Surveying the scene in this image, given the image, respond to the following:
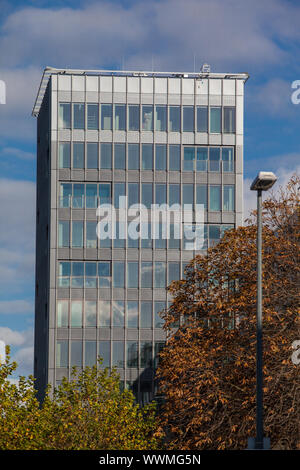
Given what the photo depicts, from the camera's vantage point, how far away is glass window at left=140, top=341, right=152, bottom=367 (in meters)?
79.8

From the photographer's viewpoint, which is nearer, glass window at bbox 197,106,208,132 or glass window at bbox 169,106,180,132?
glass window at bbox 169,106,180,132

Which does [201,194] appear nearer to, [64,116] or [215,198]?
[215,198]

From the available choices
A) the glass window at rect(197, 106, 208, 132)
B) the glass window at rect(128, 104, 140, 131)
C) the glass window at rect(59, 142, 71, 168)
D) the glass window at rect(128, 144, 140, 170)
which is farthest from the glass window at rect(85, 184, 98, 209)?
the glass window at rect(197, 106, 208, 132)

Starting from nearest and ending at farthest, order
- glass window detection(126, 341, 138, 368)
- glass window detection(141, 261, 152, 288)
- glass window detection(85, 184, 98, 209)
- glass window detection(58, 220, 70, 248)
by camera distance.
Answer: glass window detection(126, 341, 138, 368) → glass window detection(141, 261, 152, 288) → glass window detection(58, 220, 70, 248) → glass window detection(85, 184, 98, 209)

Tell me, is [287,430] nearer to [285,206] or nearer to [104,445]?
[104,445]

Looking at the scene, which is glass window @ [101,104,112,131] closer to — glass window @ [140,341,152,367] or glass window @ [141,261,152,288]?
glass window @ [141,261,152,288]

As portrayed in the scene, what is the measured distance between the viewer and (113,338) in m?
80.1

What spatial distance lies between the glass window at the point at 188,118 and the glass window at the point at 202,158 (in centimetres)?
202

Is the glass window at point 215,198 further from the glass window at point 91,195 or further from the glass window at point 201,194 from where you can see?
the glass window at point 91,195

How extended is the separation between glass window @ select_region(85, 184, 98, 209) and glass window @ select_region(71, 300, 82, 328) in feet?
28.2

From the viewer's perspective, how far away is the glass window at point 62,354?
3137 inches

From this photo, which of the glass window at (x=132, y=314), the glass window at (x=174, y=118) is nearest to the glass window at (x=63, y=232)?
the glass window at (x=132, y=314)

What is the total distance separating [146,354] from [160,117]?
21309mm
